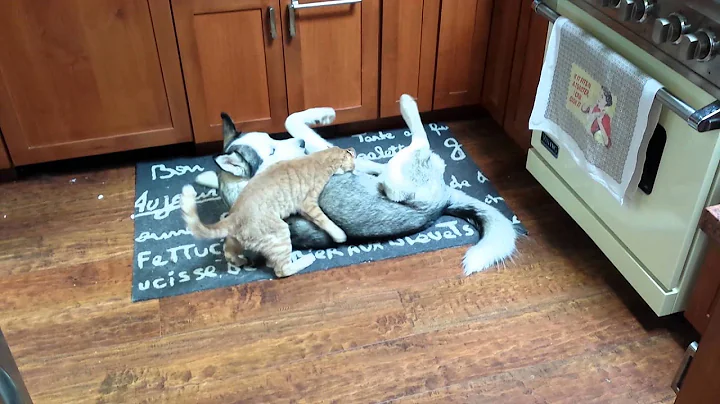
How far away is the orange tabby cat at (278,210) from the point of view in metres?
1.89

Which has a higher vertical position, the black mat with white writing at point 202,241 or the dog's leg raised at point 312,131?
the dog's leg raised at point 312,131

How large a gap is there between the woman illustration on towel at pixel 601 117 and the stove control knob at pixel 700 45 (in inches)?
10.5

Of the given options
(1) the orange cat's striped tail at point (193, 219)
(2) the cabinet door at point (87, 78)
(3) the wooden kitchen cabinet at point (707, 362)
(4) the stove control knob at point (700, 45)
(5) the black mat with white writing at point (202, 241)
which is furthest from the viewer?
(2) the cabinet door at point (87, 78)

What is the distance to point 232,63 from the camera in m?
2.36

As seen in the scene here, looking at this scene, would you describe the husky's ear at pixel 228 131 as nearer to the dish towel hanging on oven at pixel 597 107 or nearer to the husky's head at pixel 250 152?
the husky's head at pixel 250 152

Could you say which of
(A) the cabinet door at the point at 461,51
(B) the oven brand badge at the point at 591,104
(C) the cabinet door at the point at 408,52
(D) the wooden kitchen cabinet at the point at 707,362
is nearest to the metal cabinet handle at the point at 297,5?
(C) the cabinet door at the point at 408,52

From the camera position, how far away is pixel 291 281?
78.7 inches

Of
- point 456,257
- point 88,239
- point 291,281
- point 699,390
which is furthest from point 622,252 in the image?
point 88,239

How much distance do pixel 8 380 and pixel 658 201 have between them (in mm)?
1520

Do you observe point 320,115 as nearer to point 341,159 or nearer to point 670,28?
point 341,159

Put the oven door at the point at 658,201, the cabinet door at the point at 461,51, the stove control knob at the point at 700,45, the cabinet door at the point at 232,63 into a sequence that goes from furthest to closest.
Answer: the cabinet door at the point at 461,51 < the cabinet door at the point at 232,63 < the oven door at the point at 658,201 < the stove control knob at the point at 700,45

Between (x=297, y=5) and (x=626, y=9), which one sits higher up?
(x=626, y=9)

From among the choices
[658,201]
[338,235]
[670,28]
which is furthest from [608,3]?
[338,235]

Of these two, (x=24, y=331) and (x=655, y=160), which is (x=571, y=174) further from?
(x=24, y=331)
